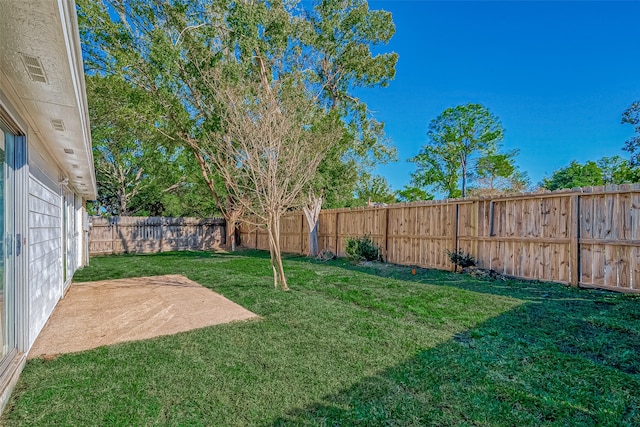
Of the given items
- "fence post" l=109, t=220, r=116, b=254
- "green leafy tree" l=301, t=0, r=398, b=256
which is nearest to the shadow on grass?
"green leafy tree" l=301, t=0, r=398, b=256

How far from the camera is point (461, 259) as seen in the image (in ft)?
23.9

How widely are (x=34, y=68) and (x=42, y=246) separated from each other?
241 centimetres

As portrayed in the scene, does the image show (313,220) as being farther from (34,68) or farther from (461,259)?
(34,68)

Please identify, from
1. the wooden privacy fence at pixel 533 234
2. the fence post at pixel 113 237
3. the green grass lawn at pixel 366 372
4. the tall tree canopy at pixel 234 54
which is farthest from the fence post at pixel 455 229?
the fence post at pixel 113 237

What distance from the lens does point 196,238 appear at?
16.2 m

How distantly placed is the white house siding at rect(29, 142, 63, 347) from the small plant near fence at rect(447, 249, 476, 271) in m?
7.07

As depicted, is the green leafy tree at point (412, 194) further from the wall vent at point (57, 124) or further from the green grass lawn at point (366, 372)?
the wall vent at point (57, 124)

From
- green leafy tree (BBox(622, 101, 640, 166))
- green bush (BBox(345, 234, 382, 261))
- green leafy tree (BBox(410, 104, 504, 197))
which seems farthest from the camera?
green leafy tree (BBox(410, 104, 504, 197))

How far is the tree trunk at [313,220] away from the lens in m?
11.9

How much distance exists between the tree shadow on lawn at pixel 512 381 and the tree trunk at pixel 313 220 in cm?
846

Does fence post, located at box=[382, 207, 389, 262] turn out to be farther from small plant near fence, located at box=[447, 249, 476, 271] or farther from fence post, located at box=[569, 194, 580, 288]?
fence post, located at box=[569, 194, 580, 288]

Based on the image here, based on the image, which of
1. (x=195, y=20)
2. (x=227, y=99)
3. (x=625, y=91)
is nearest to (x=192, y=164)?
(x=195, y=20)

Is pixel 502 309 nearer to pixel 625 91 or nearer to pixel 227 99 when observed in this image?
pixel 227 99

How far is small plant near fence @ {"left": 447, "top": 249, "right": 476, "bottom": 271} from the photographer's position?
7219 millimetres
